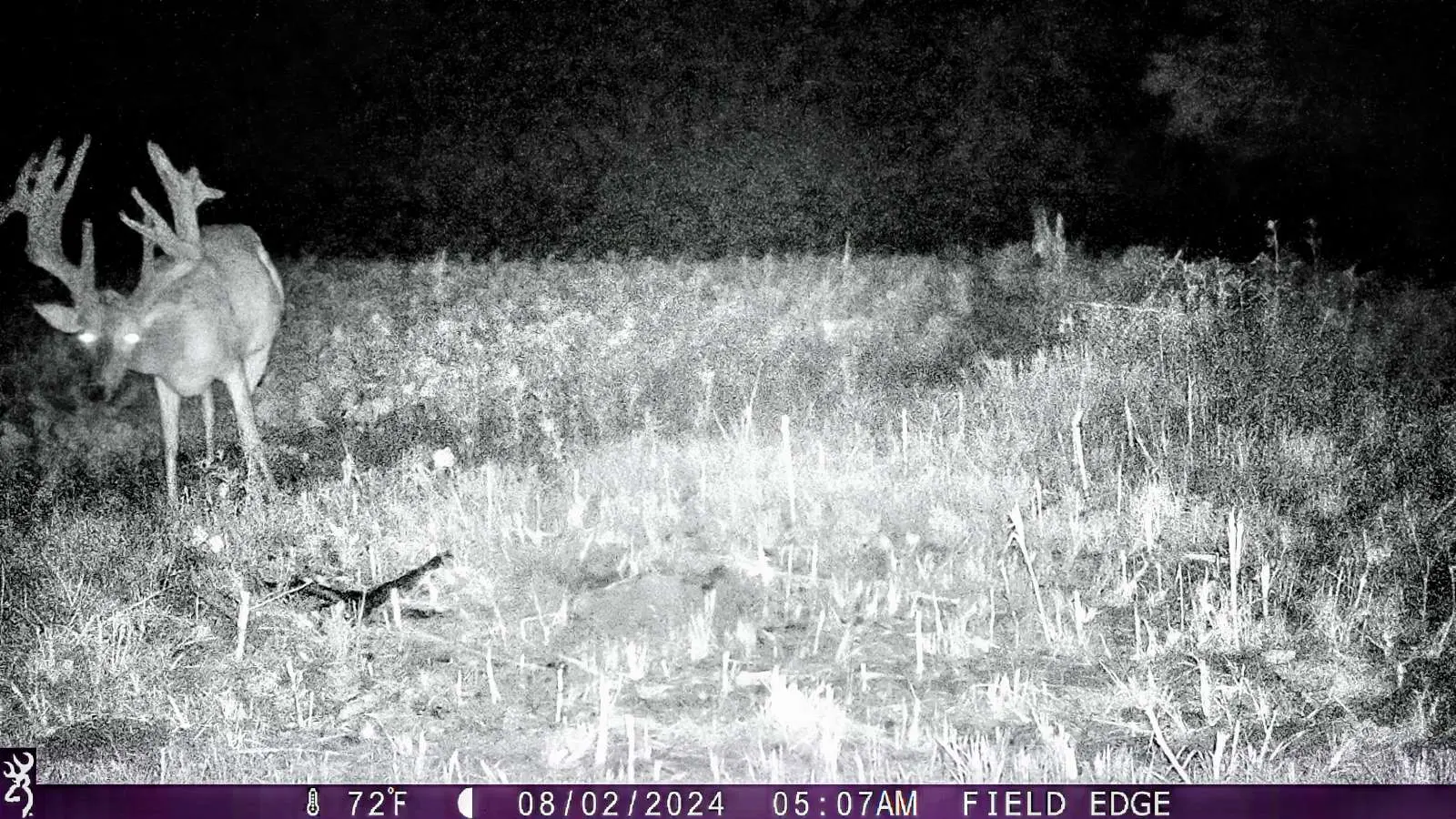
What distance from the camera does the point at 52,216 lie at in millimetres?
2607

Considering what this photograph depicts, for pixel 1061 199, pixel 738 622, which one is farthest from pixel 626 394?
pixel 1061 199

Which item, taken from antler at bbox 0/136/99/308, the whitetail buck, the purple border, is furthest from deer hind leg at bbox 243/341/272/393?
the purple border

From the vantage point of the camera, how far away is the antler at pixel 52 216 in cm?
258

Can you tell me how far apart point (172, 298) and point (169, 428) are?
32cm

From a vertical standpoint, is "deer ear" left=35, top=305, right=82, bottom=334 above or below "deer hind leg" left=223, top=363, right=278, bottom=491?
above

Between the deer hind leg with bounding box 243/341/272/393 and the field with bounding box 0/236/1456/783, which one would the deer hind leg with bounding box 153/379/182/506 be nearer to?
the field with bounding box 0/236/1456/783

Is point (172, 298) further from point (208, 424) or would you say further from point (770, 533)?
point (770, 533)

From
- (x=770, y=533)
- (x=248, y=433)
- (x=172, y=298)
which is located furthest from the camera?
(x=172, y=298)

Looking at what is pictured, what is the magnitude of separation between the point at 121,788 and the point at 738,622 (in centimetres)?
127

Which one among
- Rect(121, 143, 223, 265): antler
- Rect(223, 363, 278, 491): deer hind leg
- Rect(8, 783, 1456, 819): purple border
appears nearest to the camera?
Rect(8, 783, 1456, 819): purple border

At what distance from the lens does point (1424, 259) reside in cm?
255

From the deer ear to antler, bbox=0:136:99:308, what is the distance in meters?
0.03

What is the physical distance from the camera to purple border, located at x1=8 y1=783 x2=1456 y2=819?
6.75 feet

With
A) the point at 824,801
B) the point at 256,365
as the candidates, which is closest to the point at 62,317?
the point at 256,365
